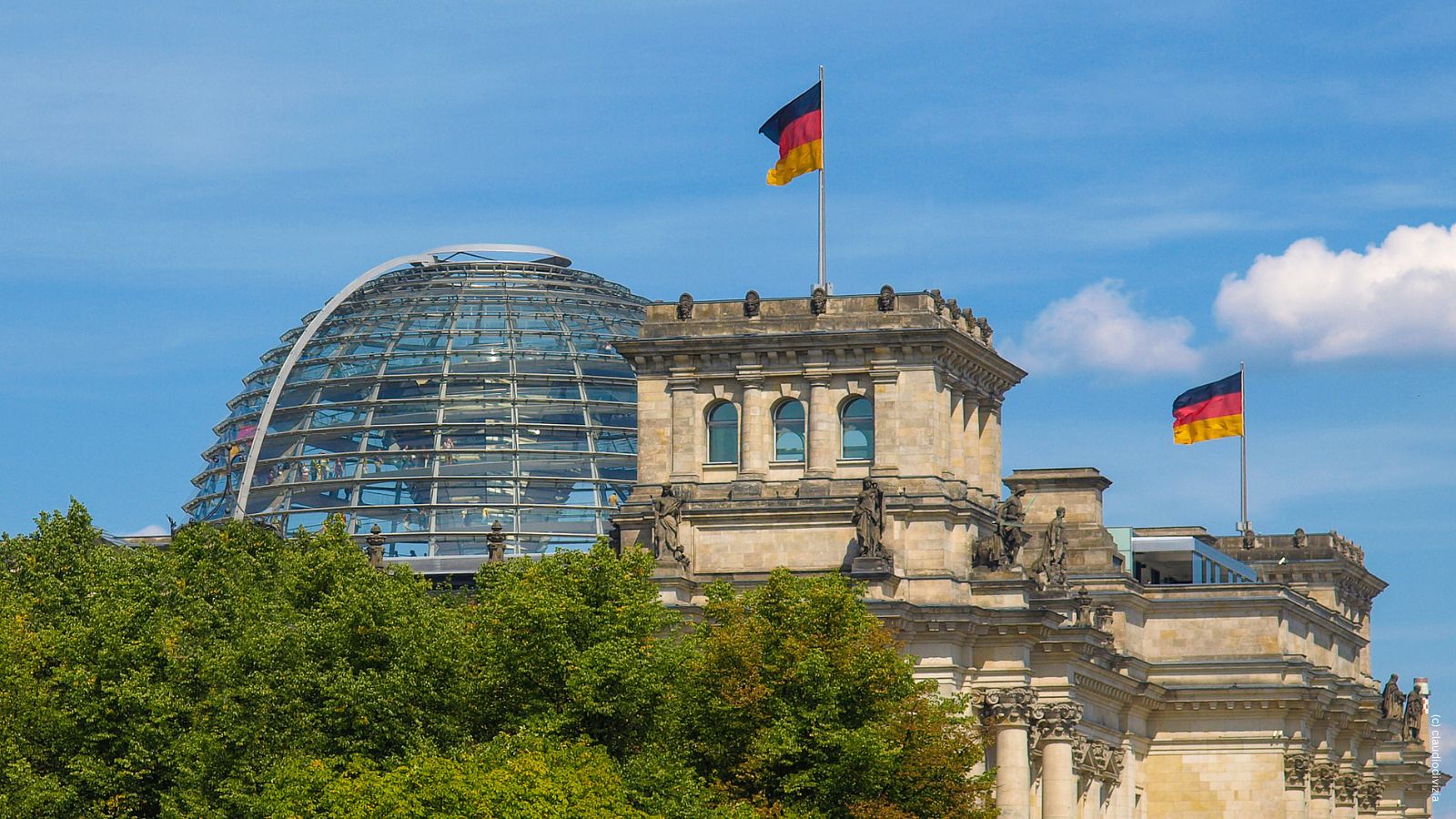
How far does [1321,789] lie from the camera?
455ft

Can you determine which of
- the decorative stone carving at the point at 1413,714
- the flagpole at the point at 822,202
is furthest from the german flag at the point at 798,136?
the decorative stone carving at the point at 1413,714

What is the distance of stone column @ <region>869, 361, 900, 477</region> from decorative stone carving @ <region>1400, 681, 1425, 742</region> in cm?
5973

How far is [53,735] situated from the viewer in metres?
93.7

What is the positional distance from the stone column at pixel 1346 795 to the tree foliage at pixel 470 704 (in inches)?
1878

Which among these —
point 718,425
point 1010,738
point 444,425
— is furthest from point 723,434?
point 444,425

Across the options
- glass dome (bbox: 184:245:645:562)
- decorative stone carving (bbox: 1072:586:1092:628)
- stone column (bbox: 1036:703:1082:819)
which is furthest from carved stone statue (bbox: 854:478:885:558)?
glass dome (bbox: 184:245:645:562)

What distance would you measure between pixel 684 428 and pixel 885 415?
25.2 ft

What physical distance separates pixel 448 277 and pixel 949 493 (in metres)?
77.8

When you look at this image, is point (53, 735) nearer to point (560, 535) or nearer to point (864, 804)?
point (864, 804)

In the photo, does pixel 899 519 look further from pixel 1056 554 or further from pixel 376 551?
pixel 376 551

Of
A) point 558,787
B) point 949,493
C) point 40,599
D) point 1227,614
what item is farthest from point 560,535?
point 558,787

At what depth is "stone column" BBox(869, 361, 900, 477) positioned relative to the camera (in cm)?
11444

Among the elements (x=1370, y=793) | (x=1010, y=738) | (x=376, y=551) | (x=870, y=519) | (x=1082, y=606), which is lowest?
(x=1370, y=793)

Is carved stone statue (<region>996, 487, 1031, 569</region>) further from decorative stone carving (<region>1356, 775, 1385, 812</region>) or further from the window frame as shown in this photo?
decorative stone carving (<region>1356, 775, 1385, 812</region>)
